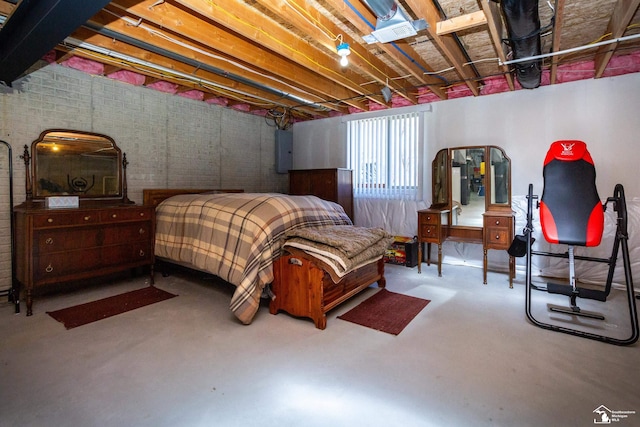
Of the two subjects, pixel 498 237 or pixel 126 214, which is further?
pixel 498 237

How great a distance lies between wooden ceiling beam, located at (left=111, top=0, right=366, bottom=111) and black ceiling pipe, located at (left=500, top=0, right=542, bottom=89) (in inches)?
89.5

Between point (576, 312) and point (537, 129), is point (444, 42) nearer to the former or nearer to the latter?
point (537, 129)

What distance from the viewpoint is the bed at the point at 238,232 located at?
275 centimetres

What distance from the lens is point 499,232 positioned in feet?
12.3

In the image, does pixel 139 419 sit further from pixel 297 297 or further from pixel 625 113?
pixel 625 113

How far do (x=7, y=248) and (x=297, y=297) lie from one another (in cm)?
304

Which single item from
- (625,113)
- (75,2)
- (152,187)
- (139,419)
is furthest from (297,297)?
(625,113)

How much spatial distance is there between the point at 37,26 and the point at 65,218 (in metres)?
1.73

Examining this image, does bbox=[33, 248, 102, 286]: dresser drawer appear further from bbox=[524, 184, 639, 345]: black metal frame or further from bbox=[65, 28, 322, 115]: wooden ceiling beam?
bbox=[524, 184, 639, 345]: black metal frame

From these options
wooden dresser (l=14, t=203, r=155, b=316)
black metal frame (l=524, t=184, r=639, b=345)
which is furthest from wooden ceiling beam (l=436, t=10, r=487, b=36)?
wooden dresser (l=14, t=203, r=155, b=316)

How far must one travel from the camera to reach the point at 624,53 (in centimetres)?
346

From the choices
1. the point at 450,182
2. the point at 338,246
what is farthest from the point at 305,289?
the point at 450,182

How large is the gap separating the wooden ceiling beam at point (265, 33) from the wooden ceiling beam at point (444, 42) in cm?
117

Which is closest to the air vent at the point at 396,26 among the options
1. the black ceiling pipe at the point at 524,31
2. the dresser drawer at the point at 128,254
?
the black ceiling pipe at the point at 524,31
